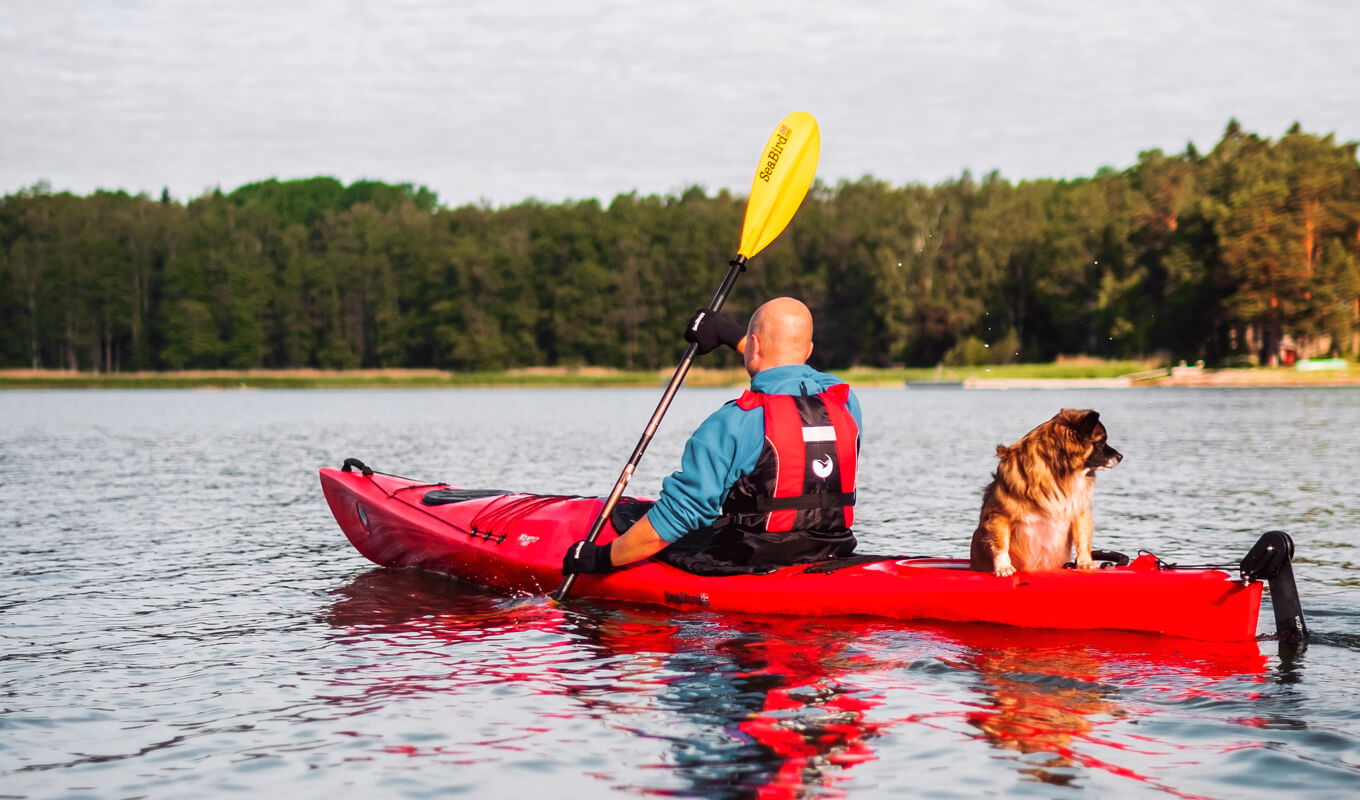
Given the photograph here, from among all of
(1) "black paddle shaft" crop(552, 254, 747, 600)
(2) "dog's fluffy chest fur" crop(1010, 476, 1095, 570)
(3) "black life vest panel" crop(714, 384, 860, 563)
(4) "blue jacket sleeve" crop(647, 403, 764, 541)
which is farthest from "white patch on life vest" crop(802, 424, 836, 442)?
(1) "black paddle shaft" crop(552, 254, 747, 600)

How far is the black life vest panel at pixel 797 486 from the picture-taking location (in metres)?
5.18

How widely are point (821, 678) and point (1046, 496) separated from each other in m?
1.23

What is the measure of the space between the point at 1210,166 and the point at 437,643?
176ft

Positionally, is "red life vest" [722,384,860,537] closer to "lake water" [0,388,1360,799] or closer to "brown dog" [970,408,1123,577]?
"lake water" [0,388,1360,799]

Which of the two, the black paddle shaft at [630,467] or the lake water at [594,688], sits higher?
the black paddle shaft at [630,467]

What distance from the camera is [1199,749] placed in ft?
12.9

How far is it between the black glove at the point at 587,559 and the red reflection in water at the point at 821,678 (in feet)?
0.88

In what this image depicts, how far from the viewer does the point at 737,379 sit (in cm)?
5025

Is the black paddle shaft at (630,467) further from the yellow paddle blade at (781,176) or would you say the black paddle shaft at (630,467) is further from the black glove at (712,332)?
the yellow paddle blade at (781,176)

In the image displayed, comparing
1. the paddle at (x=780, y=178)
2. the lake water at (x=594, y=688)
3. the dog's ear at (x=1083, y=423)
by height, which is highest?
the paddle at (x=780, y=178)

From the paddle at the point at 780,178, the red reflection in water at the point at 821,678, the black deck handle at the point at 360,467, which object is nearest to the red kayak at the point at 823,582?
the red reflection in water at the point at 821,678

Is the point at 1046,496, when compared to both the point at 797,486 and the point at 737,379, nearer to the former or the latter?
the point at 797,486

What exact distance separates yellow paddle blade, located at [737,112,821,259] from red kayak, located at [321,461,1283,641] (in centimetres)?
194

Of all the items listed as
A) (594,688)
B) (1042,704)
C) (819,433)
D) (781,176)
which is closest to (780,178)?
(781,176)
